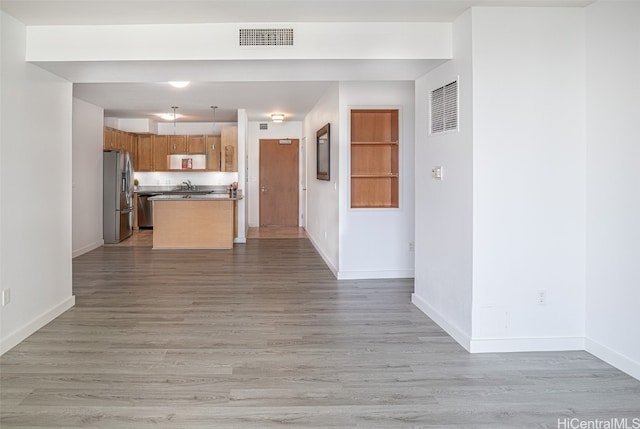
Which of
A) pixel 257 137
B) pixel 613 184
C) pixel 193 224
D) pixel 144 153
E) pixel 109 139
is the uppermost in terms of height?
pixel 257 137

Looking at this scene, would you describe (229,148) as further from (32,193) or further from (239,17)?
(239,17)

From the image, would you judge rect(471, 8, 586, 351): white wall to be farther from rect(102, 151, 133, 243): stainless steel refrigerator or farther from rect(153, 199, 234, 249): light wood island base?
rect(102, 151, 133, 243): stainless steel refrigerator

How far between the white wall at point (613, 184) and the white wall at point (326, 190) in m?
3.08

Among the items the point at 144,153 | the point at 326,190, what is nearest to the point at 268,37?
the point at 326,190

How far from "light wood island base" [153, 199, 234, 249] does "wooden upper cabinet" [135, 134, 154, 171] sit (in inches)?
103

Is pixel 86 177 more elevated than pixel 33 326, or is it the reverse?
pixel 86 177

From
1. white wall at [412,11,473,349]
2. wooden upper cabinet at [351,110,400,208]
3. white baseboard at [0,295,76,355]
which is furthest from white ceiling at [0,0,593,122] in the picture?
white baseboard at [0,295,76,355]

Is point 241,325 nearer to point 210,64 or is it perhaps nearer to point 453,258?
point 453,258

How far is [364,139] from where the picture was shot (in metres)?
6.23

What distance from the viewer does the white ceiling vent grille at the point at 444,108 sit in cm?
376

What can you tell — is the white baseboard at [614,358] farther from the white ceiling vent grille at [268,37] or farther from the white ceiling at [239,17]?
the white ceiling vent grille at [268,37]

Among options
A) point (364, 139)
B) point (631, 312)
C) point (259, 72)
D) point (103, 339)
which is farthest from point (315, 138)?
point (631, 312)

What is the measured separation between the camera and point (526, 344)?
3547 millimetres

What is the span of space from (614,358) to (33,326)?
422 cm
